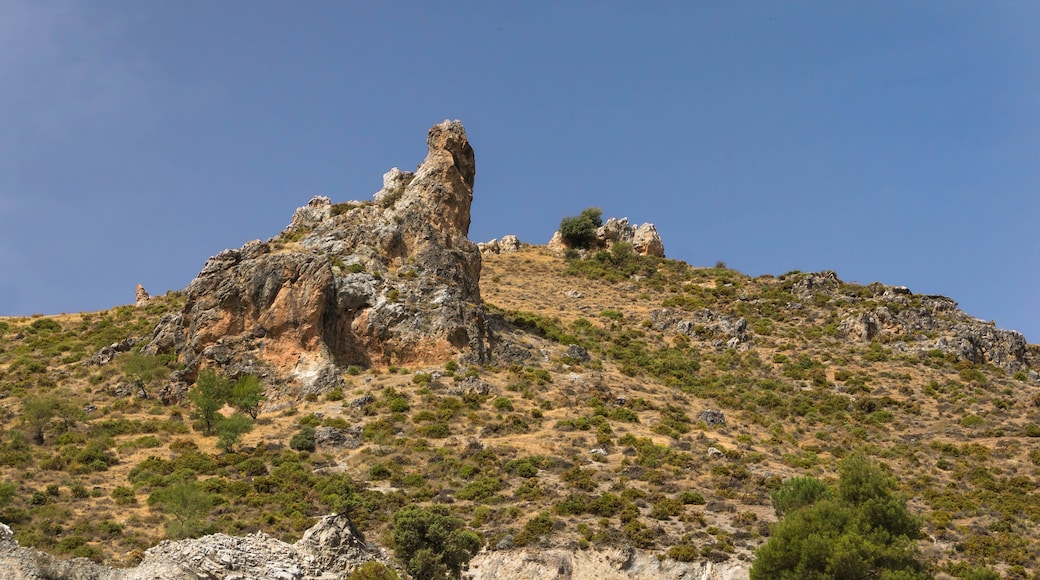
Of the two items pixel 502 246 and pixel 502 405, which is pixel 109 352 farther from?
pixel 502 246

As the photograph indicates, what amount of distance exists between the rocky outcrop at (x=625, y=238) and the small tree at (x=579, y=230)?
757mm

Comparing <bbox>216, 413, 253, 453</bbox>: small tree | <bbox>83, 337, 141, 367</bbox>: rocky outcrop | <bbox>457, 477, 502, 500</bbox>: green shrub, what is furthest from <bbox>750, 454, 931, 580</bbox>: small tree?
<bbox>83, 337, 141, 367</bbox>: rocky outcrop

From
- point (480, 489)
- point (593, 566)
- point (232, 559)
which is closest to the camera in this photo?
point (232, 559)

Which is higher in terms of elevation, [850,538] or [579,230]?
[579,230]

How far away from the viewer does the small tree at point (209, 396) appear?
55062 millimetres

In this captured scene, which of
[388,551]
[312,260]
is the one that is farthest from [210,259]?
[388,551]

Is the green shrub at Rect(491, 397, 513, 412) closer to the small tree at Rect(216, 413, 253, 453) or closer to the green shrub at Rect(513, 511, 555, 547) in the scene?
the green shrub at Rect(513, 511, 555, 547)

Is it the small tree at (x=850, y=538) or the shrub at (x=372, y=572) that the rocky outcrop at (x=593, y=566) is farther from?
the shrub at (x=372, y=572)

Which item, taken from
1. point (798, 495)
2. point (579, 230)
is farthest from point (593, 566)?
point (579, 230)

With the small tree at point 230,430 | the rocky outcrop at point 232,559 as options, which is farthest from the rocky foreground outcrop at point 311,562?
the small tree at point 230,430

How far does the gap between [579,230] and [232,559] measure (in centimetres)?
8736

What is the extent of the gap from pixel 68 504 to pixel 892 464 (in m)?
43.8

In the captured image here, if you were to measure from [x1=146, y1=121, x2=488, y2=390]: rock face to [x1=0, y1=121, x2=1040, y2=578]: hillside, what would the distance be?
219 millimetres

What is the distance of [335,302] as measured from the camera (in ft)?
205
